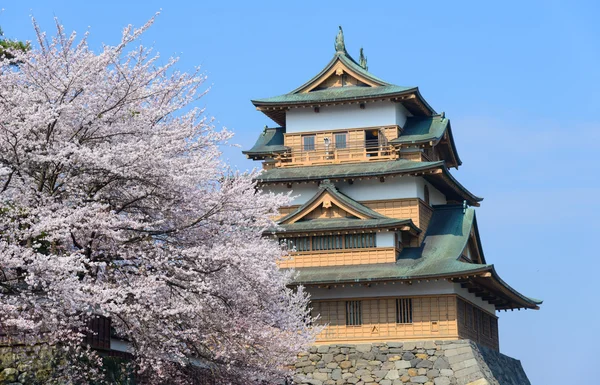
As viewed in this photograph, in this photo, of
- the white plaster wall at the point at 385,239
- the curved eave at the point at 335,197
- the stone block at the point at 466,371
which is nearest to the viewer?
the stone block at the point at 466,371

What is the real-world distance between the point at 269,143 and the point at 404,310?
34.4ft

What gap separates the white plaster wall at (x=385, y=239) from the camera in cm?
Answer: 3753

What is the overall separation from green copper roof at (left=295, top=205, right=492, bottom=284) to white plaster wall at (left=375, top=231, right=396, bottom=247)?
30.1 inches

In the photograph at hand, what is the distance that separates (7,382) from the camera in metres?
18.8

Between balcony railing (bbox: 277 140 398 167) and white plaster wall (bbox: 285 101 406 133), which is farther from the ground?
white plaster wall (bbox: 285 101 406 133)

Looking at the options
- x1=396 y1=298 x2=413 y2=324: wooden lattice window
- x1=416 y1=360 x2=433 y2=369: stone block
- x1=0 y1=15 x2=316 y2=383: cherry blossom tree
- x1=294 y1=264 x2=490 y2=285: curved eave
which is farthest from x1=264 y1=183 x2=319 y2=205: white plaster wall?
x1=0 y1=15 x2=316 y2=383: cherry blossom tree

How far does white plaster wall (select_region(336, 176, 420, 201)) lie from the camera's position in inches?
1558

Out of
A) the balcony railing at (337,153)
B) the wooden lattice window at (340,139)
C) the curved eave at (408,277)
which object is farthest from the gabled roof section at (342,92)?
the curved eave at (408,277)

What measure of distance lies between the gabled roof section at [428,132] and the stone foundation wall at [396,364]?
352 inches

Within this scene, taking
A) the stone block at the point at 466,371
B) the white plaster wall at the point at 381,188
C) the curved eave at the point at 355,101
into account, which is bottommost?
the stone block at the point at 466,371

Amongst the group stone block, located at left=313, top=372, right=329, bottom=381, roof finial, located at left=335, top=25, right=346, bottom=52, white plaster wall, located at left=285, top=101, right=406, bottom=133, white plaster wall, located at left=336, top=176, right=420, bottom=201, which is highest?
roof finial, located at left=335, top=25, right=346, bottom=52

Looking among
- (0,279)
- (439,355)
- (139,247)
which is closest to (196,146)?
(139,247)

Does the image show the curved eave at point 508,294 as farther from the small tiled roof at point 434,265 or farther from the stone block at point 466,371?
the stone block at point 466,371

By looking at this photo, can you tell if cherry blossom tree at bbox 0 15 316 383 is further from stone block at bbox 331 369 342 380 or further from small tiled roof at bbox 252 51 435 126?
small tiled roof at bbox 252 51 435 126
